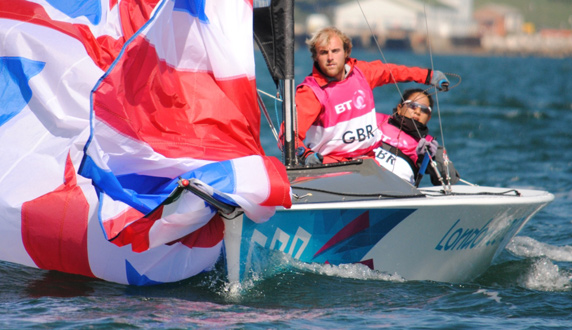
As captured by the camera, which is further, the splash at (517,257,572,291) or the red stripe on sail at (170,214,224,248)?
the splash at (517,257,572,291)

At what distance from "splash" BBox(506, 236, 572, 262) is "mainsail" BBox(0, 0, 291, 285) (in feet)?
8.44

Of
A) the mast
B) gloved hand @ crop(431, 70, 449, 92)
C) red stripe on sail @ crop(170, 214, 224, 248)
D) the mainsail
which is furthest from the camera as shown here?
gloved hand @ crop(431, 70, 449, 92)

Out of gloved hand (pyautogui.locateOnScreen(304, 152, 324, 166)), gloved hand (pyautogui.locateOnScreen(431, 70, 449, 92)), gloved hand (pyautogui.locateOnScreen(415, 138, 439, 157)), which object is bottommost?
gloved hand (pyautogui.locateOnScreen(304, 152, 324, 166))

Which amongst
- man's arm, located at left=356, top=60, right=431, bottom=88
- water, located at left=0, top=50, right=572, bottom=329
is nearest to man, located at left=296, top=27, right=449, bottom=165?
man's arm, located at left=356, top=60, right=431, bottom=88

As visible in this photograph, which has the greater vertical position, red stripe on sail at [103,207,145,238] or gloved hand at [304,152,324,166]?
gloved hand at [304,152,324,166]

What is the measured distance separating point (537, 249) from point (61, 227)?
3510mm

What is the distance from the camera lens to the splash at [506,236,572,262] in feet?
18.3

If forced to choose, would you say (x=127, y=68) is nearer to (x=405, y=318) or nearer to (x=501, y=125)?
(x=405, y=318)

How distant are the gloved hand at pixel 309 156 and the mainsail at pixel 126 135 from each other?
1.60 feet

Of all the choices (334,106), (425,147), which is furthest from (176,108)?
(425,147)

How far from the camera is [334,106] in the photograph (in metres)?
4.70

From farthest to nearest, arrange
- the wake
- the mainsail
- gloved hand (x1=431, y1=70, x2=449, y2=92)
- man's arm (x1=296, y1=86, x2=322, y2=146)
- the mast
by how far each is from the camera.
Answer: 1. gloved hand (x1=431, y1=70, x2=449, y2=92)
2. the wake
3. man's arm (x1=296, y1=86, x2=322, y2=146)
4. the mast
5. the mainsail

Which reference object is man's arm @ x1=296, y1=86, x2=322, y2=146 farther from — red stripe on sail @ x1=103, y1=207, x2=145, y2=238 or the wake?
the wake

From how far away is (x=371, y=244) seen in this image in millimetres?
4148
